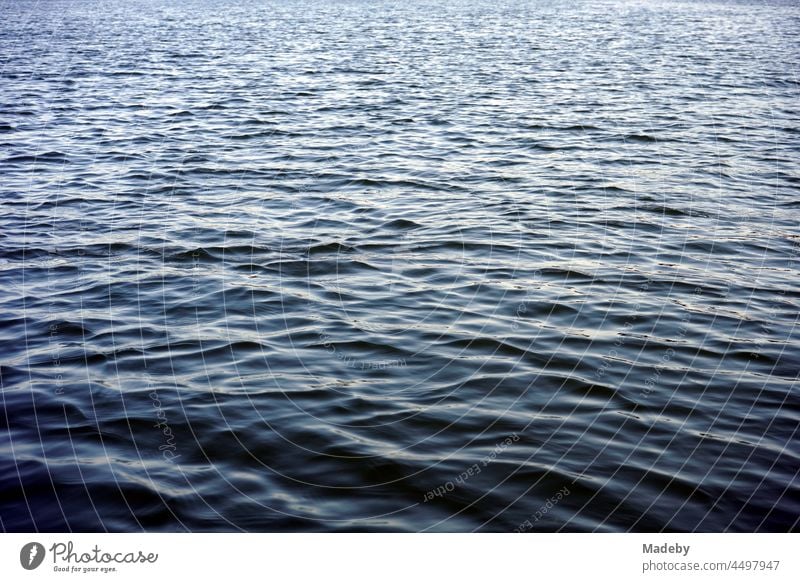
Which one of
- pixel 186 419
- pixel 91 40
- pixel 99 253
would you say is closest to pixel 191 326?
pixel 186 419

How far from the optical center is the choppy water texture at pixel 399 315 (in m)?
7.15
